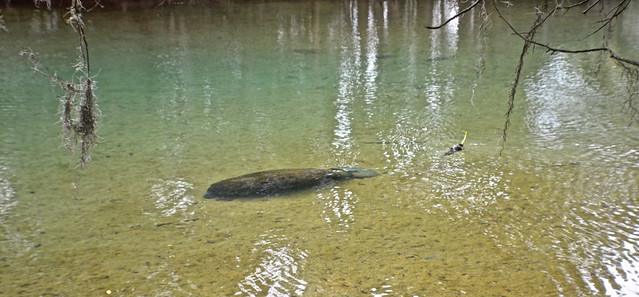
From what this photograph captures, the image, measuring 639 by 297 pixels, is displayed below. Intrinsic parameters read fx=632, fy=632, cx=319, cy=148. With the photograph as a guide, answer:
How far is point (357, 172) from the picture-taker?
3.75 m

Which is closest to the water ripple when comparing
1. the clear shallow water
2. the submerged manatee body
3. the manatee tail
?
the clear shallow water

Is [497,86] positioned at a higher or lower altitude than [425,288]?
higher

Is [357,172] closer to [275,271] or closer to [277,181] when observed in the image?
[277,181]

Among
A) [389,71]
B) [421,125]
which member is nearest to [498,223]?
[421,125]

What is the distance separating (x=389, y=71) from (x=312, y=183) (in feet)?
10.1

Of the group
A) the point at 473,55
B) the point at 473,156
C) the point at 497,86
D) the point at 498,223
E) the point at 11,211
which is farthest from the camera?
the point at 473,55

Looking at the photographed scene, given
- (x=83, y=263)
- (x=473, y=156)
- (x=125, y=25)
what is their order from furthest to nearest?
(x=125, y=25) → (x=473, y=156) → (x=83, y=263)

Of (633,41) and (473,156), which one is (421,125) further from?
(633,41)

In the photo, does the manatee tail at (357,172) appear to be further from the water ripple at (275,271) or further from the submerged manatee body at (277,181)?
the water ripple at (275,271)

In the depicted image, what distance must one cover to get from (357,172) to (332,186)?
0.25 m

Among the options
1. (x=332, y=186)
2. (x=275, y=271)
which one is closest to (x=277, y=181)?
(x=332, y=186)

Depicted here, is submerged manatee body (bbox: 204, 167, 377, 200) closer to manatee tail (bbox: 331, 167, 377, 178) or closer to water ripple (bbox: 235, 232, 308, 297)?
manatee tail (bbox: 331, 167, 377, 178)

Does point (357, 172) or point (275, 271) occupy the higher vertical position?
point (357, 172)

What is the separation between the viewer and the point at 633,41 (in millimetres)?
7508
